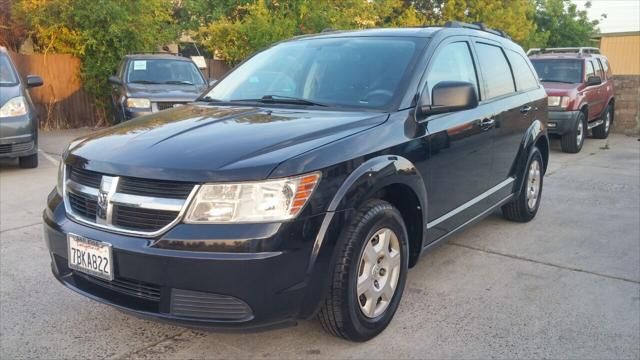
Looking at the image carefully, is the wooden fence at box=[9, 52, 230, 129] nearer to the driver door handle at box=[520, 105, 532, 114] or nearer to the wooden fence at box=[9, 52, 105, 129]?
the wooden fence at box=[9, 52, 105, 129]

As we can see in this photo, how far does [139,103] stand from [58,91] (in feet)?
15.6

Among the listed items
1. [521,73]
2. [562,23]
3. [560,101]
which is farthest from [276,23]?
[562,23]

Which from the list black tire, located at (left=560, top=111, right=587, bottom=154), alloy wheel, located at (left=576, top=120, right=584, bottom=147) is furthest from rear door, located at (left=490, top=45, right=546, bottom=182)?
alloy wheel, located at (left=576, top=120, right=584, bottom=147)

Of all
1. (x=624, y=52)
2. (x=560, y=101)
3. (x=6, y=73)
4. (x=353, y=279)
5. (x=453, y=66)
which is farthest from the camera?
(x=624, y=52)

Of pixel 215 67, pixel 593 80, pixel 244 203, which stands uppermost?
pixel 593 80

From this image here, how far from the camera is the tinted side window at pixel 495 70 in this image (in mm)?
4605

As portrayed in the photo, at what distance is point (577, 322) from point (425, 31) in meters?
2.16

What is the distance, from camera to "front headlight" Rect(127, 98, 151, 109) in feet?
33.3

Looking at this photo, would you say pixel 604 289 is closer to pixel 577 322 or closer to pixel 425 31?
pixel 577 322

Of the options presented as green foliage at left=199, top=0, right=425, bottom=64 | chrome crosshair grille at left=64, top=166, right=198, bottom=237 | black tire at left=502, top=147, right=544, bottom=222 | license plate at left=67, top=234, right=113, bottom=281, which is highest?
green foliage at left=199, top=0, right=425, bottom=64

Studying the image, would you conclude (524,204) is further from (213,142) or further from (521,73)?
(213,142)

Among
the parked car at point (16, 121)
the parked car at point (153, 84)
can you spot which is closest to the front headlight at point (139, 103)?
the parked car at point (153, 84)

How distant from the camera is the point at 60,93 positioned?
1381 cm

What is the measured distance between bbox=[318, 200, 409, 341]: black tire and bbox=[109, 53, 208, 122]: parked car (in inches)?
295
